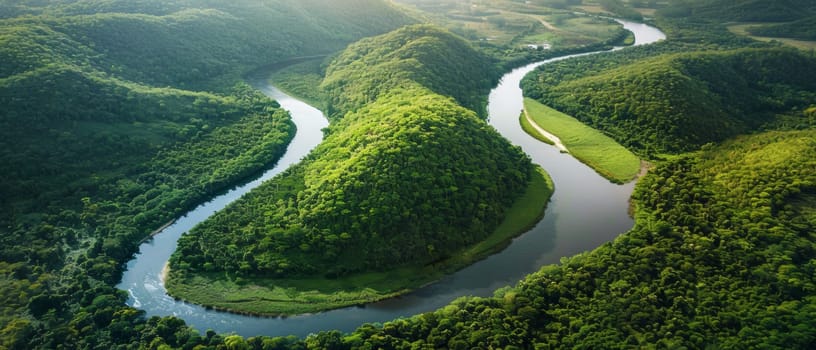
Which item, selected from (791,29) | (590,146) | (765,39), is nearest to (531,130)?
(590,146)

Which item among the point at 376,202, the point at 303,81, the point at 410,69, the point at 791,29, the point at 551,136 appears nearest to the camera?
the point at 376,202

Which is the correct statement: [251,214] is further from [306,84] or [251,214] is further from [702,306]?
[306,84]

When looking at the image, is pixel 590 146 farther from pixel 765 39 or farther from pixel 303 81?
pixel 765 39

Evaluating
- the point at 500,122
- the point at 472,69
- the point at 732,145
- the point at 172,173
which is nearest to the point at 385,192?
the point at 172,173

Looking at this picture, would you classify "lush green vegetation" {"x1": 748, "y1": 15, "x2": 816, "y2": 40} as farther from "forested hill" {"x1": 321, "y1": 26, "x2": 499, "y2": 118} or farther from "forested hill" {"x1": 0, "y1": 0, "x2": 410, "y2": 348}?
"forested hill" {"x1": 0, "y1": 0, "x2": 410, "y2": 348}

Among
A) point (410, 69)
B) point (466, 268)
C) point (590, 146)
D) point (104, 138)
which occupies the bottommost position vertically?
point (466, 268)
